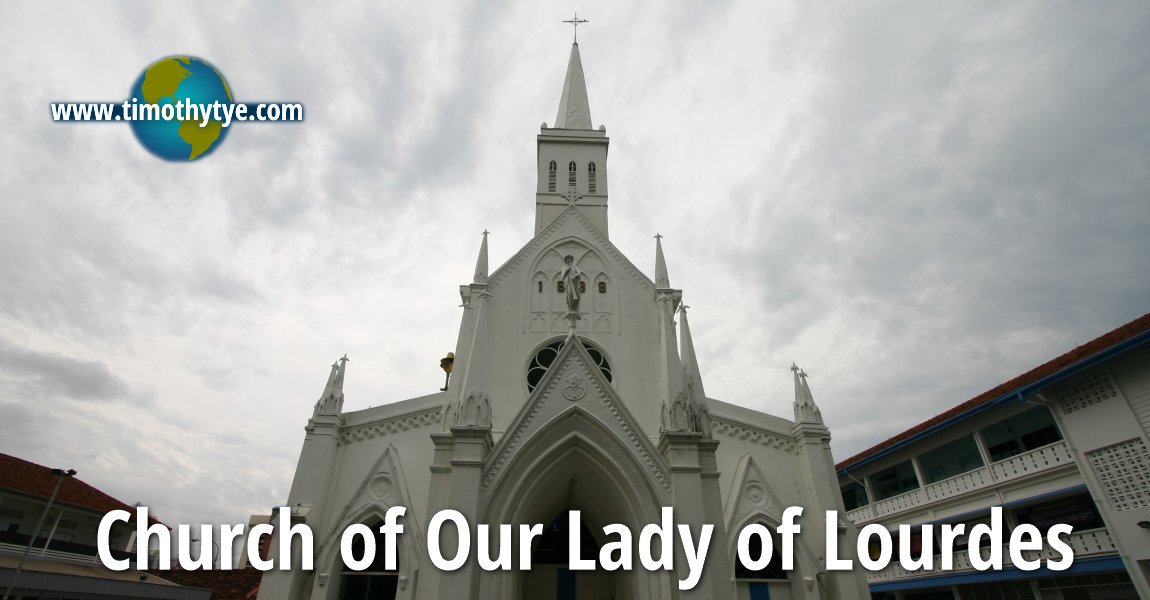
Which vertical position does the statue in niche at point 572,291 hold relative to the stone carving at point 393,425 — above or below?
above

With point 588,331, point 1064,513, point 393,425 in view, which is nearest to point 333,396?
point 393,425

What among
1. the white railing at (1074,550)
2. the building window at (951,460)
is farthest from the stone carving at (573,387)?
the building window at (951,460)

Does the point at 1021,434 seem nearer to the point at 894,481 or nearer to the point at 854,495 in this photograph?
the point at 894,481

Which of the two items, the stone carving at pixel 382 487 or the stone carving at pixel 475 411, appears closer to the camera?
the stone carving at pixel 475 411

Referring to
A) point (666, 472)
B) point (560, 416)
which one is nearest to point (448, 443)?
point (560, 416)

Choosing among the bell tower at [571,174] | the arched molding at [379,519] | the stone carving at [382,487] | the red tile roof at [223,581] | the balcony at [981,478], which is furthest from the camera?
the bell tower at [571,174]

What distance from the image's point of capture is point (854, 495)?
2795 centimetres

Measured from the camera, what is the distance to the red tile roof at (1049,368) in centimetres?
1491

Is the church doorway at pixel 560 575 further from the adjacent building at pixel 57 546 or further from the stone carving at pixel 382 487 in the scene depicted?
the adjacent building at pixel 57 546

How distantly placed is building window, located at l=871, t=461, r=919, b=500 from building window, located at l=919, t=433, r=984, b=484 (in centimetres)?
77

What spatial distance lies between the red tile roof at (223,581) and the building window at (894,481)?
27277 millimetres

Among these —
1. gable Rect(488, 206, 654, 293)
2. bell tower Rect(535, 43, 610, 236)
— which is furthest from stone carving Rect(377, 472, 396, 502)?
bell tower Rect(535, 43, 610, 236)

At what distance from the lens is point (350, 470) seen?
16.4 m

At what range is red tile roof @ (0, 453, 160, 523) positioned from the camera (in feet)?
67.4
